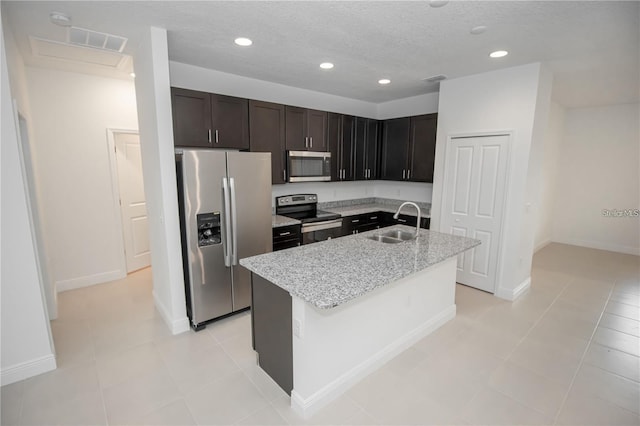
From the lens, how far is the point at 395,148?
4.91m

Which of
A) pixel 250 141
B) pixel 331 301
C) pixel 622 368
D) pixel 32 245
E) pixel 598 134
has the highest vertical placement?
pixel 598 134

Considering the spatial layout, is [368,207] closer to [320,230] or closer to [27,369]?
[320,230]

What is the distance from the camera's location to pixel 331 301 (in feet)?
5.37

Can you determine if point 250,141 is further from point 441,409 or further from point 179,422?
point 441,409

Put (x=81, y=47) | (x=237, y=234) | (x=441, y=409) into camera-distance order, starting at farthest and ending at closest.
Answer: (x=237, y=234) < (x=81, y=47) < (x=441, y=409)

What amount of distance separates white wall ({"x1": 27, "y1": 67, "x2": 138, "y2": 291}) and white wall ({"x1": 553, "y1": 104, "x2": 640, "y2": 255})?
778cm

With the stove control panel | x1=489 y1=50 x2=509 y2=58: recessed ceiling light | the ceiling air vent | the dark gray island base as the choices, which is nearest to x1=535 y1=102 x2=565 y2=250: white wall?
the ceiling air vent

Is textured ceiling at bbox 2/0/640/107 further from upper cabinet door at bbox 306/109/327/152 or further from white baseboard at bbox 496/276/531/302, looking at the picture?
white baseboard at bbox 496/276/531/302

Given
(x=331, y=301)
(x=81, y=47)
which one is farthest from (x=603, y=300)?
(x=81, y=47)

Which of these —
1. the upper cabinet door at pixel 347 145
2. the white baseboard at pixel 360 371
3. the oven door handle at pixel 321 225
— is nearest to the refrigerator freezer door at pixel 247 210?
the oven door handle at pixel 321 225

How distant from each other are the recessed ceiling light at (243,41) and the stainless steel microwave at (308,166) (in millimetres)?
1464

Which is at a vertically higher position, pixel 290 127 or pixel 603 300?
pixel 290 127

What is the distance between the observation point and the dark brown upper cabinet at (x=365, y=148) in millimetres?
4848

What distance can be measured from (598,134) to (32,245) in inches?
326
